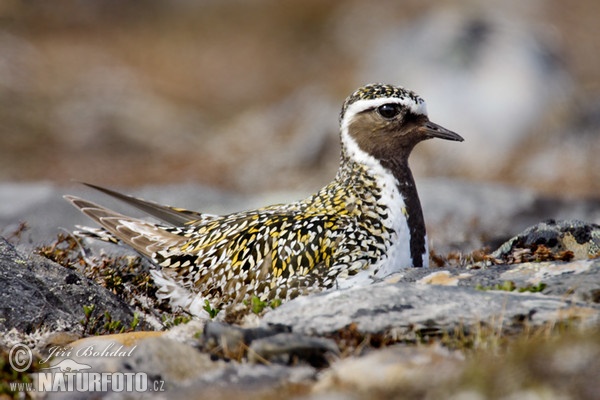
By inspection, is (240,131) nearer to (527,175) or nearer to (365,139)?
(527,175)

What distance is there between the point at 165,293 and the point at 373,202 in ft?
8.51

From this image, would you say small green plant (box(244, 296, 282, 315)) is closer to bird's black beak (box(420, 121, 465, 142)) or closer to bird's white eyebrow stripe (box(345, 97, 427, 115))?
bird's white eyebrow stripe (box(345, 97, 427, 115))

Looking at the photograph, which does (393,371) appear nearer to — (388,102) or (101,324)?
(101,324)

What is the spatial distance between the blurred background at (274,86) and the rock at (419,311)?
15698 millimetres

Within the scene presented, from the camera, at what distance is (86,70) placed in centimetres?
3259

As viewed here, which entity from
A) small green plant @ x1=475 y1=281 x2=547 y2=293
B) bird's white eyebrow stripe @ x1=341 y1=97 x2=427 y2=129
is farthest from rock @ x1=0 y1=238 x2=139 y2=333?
small green plant @ x1=475 y1=281 x2=547 y2=293

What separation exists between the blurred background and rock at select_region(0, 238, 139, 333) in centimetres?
1446

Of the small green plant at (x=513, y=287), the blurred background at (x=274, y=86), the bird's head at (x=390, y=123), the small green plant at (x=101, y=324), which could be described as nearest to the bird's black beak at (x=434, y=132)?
the bird's head at (x=390, y=123)

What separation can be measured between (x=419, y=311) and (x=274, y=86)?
2810cm

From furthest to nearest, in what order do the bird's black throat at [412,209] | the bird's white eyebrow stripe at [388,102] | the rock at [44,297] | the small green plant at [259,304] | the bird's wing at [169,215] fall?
the bird's wing at [169,215], the bird's white eyebrow stripe at [388,102], the bird's black throat at [412,209], the rock at [44,297], the small green plant at [259,304]

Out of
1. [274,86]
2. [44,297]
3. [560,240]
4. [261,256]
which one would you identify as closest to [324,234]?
[261,256]

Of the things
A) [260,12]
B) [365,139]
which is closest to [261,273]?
[365,139]

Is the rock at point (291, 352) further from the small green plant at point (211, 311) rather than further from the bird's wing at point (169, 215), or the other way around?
the bird's wing at point (169, 215)

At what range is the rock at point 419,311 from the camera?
6484 mm
